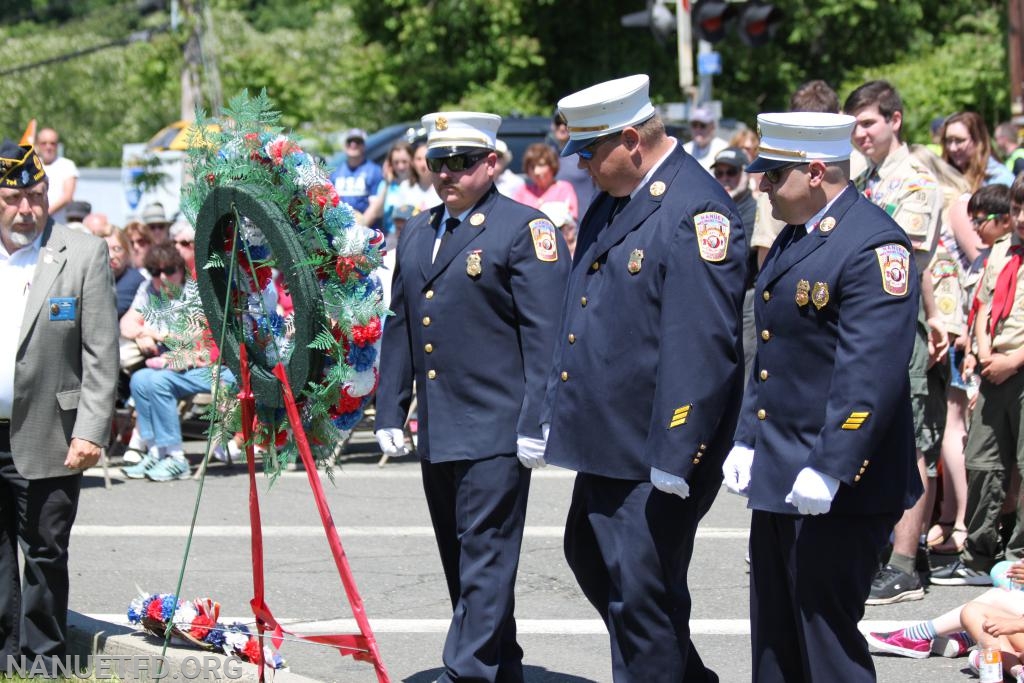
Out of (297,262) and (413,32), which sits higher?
(413,32)

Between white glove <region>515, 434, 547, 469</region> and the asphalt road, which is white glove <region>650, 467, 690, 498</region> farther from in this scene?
the asphalt road

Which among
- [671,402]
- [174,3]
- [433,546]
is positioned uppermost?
[174,3]

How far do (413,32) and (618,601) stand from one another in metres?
24.0

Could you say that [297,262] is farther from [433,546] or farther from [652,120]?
[433,546]

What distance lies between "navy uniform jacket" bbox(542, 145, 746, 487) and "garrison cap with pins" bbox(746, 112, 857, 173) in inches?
10.6

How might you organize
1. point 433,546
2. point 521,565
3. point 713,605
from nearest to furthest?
point 713,605 < point 521,565 < point 433,546

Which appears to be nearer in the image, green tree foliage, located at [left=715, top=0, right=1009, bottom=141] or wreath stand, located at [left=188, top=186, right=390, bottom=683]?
wreath stand, located at [left=188, top=186, right=390, bottom=683]

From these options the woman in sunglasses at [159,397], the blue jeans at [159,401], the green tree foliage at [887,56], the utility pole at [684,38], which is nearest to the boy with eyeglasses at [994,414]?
the woman in sunglasses at [159,397]

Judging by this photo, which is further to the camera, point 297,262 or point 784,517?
point 297,262

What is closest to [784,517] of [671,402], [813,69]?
[671,402]

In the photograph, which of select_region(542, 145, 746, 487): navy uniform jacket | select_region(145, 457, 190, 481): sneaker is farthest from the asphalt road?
select_region(542, 145, 746, 487): navy uniform jacket

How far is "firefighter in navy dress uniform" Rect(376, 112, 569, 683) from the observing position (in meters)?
5.46

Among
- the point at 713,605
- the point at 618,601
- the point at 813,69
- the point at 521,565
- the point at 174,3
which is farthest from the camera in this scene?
the point at 813,69

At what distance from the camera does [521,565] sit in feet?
26.2
